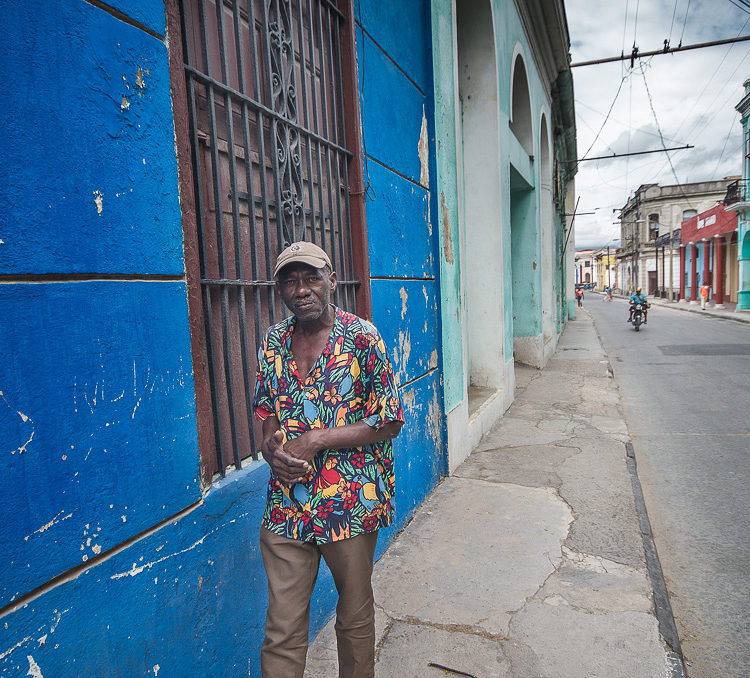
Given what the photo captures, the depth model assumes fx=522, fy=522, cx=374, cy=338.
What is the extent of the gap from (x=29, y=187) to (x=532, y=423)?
18.9 feet

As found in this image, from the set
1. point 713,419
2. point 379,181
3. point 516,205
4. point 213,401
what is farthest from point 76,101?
point 516,205

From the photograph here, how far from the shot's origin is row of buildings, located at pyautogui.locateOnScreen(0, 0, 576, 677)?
125cm

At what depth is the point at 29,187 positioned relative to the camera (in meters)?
1.25

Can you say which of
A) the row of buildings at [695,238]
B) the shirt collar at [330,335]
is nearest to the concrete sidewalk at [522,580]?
the shirt collar at [330,335]

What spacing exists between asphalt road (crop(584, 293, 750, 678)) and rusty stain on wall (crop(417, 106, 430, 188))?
304 cm

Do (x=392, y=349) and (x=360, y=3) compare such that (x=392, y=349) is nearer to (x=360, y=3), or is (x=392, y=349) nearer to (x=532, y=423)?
(x=360, y=3)

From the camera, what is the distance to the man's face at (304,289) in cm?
164

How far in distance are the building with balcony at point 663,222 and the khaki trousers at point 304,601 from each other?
4029 centimetres

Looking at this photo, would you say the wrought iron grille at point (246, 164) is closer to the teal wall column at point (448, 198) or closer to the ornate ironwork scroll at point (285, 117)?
the ornate ironwork scroll at point (285, 117)

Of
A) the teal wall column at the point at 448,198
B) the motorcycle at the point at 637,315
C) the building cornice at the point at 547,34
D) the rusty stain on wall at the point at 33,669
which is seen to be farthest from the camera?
the motorcycle at the point at 637,315

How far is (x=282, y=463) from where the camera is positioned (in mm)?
1581

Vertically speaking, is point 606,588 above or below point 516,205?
below

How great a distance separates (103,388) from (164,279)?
0.40 metres

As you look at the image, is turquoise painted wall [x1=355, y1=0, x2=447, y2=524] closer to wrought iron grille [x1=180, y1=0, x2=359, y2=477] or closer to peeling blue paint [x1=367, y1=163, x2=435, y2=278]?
peeling blue paint [x1=367, y1=163, x2=435, y2=278]
